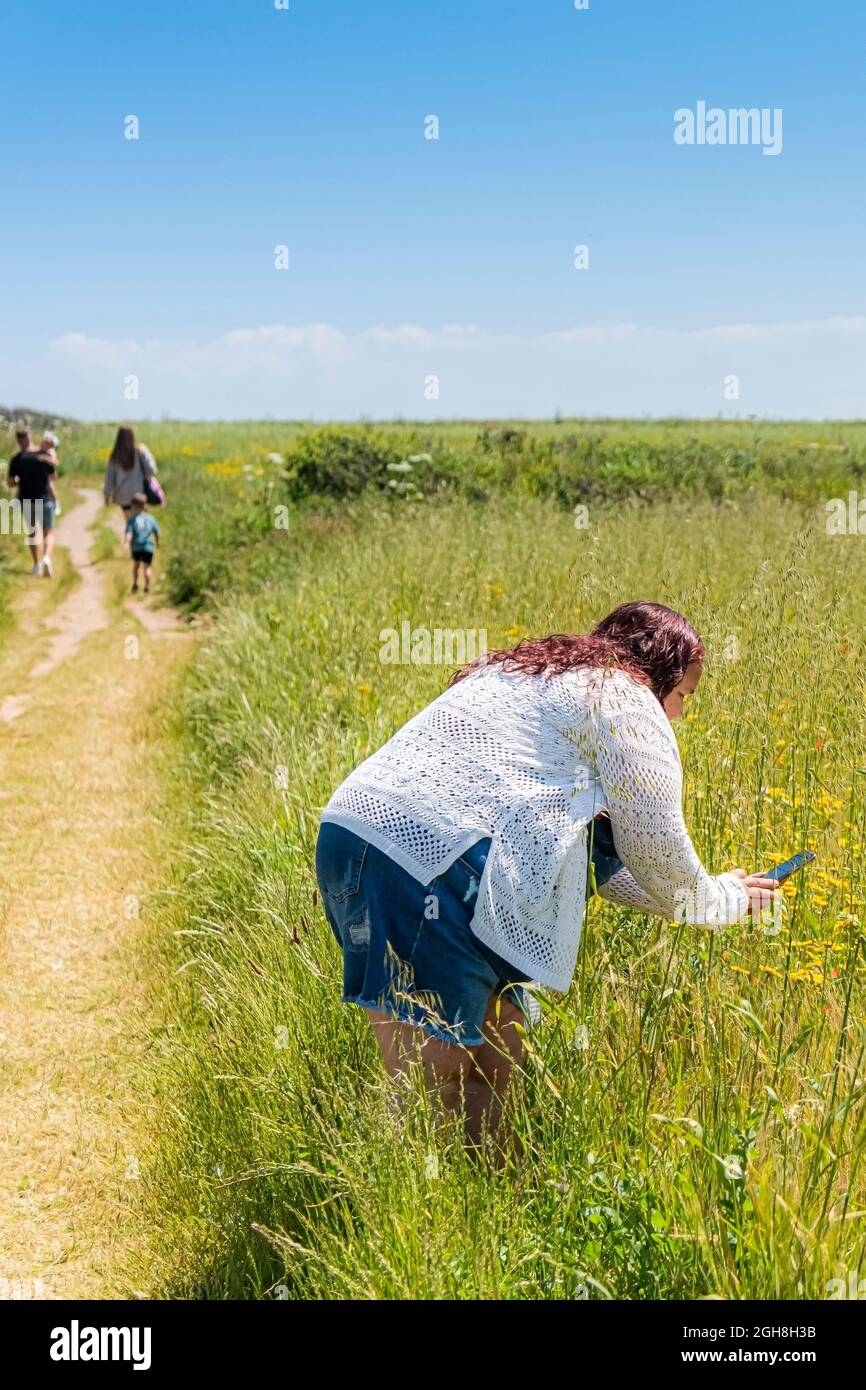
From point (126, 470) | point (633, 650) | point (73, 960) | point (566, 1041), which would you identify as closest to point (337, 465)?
point (126, 470)

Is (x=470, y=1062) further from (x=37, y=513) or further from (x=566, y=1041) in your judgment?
(x=37, y=513)

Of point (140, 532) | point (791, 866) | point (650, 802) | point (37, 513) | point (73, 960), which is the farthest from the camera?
point (37, 513)

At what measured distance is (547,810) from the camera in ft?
8.50

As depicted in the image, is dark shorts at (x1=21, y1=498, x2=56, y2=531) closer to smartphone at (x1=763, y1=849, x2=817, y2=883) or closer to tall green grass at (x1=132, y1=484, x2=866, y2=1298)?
tall green grass at (x1=132, y1=484, x2=866, y2=1298)

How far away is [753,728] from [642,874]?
1151mm

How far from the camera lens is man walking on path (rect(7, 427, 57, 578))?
13.8 m

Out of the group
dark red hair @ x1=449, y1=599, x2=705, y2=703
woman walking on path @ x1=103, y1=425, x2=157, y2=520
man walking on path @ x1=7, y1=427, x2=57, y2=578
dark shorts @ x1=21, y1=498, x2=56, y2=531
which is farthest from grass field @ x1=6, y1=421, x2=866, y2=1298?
woman walking on path @ x1=103, y1=425, x2=157, y2=520

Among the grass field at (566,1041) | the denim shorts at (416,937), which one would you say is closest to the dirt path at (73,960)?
the grass field at (566,1041)

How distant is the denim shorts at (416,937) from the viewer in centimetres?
259

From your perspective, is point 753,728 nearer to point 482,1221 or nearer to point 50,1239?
point 482,1221

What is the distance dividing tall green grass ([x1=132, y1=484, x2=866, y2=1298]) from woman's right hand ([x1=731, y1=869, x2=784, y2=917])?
0.29 feet

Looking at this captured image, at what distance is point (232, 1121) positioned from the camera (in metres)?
3.18

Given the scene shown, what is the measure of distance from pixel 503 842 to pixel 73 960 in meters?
2.83
